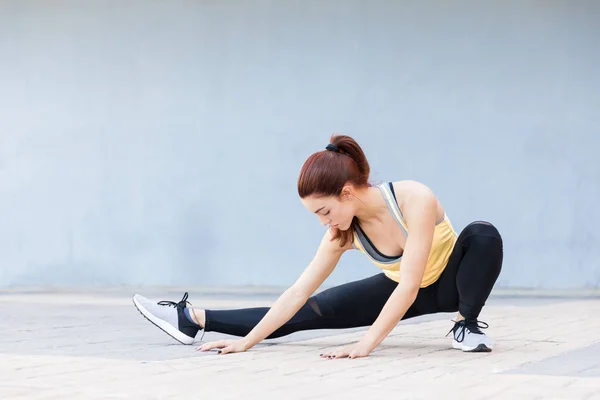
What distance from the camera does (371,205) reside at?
12.5 feet

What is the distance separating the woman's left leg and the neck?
36 cm

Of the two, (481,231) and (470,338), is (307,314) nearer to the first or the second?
(470,338)

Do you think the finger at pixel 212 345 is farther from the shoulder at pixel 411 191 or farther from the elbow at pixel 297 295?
the shoulder at pixel 411 191

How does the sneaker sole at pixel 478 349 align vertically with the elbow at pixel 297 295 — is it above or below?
below

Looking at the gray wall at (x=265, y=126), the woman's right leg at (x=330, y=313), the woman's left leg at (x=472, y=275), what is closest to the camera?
the woman's left leg at (x=472, y=275)

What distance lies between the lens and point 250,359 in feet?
12.2

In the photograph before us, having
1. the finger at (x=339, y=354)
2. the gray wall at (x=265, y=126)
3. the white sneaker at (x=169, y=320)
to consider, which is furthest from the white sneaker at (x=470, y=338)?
the gray wall at (x=265, y=126)

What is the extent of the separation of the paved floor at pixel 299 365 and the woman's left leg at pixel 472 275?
95 mm

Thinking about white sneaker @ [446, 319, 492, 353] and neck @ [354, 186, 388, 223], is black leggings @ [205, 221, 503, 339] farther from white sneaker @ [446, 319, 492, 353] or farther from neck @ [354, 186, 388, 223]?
neck @ [354, 186, 388, 223]

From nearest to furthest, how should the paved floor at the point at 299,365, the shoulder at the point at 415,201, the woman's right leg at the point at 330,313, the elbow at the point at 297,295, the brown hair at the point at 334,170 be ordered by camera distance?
the paved floor at the point at 299,365, the brown hair at the point at 334,170, the shoulder at the point at 415,201, the elbow at the point at 297,295, the woman's right leg at the point at 330,313

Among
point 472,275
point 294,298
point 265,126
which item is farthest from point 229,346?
point 265,126

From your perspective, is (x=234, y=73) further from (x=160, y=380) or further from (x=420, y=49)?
(x=160, y=380)

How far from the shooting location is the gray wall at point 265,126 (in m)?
8.16

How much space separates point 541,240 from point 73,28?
438 cm
